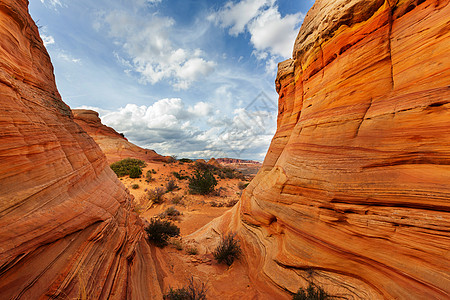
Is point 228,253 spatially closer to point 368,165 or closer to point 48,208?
point 368,165

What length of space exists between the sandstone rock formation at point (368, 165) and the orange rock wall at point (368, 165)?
0.7 inches

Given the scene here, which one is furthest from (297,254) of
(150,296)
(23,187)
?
(23,187)

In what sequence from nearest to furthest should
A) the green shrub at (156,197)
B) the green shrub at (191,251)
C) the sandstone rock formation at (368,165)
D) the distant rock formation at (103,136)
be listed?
the sandstone rock formation at (368,165)
the green shrub at (191,251)
the green shrub at (156,197)
the distant rock formation at (103,136)

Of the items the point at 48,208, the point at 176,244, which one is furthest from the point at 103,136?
the point at 48,208

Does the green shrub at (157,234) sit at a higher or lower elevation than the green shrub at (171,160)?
lower

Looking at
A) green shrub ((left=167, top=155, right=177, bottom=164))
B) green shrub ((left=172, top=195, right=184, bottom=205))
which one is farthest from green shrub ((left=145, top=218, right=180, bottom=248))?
green shrub ((left=167, top=155, right=177, bottom=164))

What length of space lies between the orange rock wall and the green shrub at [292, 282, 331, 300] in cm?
17

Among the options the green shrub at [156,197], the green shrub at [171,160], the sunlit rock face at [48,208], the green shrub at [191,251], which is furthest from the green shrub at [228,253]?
the green shrub at [171,160]

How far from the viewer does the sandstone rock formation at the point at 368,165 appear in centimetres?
246

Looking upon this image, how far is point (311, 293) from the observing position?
3.35 metres

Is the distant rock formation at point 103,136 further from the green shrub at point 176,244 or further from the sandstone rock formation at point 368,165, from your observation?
the sandstone rock formation at point 368,165

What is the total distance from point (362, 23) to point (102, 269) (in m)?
7.26

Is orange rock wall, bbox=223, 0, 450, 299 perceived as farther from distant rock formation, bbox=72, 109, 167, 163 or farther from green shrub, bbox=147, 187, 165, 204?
distant rock formation, bbox=72, 109, 167, 163

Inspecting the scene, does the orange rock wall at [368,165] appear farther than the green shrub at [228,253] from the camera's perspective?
No
